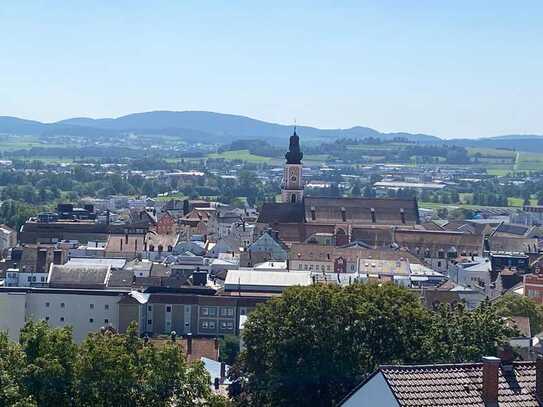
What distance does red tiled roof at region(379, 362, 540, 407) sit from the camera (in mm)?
25953

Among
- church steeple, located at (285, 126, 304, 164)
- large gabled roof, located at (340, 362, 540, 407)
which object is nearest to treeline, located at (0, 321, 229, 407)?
large gabled roof, located at (340, 362, 540, 407)

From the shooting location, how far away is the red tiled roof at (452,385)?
25953 millimetres

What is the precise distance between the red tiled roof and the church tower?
99.6 m

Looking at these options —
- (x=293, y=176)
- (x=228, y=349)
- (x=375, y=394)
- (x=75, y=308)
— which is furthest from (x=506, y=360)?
(x=293, y=176)

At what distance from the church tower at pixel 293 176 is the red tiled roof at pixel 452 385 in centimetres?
9957

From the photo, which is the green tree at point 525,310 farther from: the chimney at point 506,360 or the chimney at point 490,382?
the chimney at point 490,382

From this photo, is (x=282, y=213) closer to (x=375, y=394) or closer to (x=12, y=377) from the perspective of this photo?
(x=12, y=377)

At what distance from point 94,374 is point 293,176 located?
92.1m

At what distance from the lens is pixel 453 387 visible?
86.6 ft

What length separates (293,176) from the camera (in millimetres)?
128250

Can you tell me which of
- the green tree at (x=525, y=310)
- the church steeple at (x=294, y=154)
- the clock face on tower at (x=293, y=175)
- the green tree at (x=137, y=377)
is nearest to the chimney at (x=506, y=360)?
the green tree at (x=137, y=377)

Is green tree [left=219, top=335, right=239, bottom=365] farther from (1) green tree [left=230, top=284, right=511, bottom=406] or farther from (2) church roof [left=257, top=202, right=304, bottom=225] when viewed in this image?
(2) church roof [left=257, top=202, right=304, bottom=225]

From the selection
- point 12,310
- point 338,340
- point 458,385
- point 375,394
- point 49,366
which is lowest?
point 12,310

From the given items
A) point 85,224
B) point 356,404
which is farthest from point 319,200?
point 356,404
